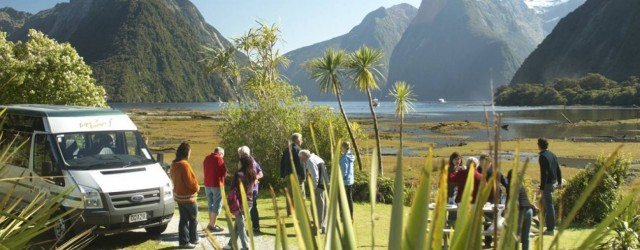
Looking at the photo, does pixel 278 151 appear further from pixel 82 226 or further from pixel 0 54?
pixel 0 54

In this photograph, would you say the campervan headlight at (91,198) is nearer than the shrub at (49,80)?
Yes

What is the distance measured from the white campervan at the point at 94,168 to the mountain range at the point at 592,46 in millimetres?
158245

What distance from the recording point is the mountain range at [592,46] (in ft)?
495

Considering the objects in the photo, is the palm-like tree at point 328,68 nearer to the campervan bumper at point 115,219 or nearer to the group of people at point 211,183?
the group of people at point 211,183

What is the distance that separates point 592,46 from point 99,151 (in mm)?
180908

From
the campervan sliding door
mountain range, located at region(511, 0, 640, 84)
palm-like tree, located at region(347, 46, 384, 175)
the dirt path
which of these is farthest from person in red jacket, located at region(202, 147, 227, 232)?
mountain range, located at region(511, 0, 640, 84)

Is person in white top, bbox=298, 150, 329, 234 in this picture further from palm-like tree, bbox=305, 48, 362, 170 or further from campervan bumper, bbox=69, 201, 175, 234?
palm-like tree, bbox=305, 48, 362, 170

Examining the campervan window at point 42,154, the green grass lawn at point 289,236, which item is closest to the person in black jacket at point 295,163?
the green grass lawn at point 289,236

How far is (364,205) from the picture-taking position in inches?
622

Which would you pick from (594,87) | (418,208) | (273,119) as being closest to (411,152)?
(273,119)

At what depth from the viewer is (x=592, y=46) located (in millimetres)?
167125

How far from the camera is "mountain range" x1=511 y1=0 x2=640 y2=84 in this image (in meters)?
151

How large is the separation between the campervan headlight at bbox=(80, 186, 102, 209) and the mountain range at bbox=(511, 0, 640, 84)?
524ft

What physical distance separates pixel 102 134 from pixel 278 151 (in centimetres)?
846
